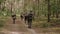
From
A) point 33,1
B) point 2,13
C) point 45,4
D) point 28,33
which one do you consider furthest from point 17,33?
point 33,1

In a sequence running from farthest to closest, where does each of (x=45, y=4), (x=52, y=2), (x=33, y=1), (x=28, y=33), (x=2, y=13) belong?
1. (x=33, y=1)
2. (x=45, y=4)
3. (x=52, y=2)
4. (x=28, y=33)
5. (x=2, y=13)

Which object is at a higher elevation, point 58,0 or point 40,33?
point 58,0

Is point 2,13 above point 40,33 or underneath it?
above

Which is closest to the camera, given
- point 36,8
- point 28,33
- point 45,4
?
point 28,33

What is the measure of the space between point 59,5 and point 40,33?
17142mm

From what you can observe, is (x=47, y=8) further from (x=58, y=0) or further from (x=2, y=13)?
(x=2, y=13)

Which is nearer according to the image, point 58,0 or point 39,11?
point 58,0

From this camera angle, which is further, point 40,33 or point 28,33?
point 40,33

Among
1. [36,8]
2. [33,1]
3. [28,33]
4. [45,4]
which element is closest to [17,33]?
[28,33]

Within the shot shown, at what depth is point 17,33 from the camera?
2239 centimetres

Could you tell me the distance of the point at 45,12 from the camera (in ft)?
132

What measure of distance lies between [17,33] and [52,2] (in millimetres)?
17082

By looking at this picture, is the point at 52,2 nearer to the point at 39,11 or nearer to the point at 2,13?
the point at 39,11

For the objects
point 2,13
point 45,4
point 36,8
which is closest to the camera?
point 2,13
